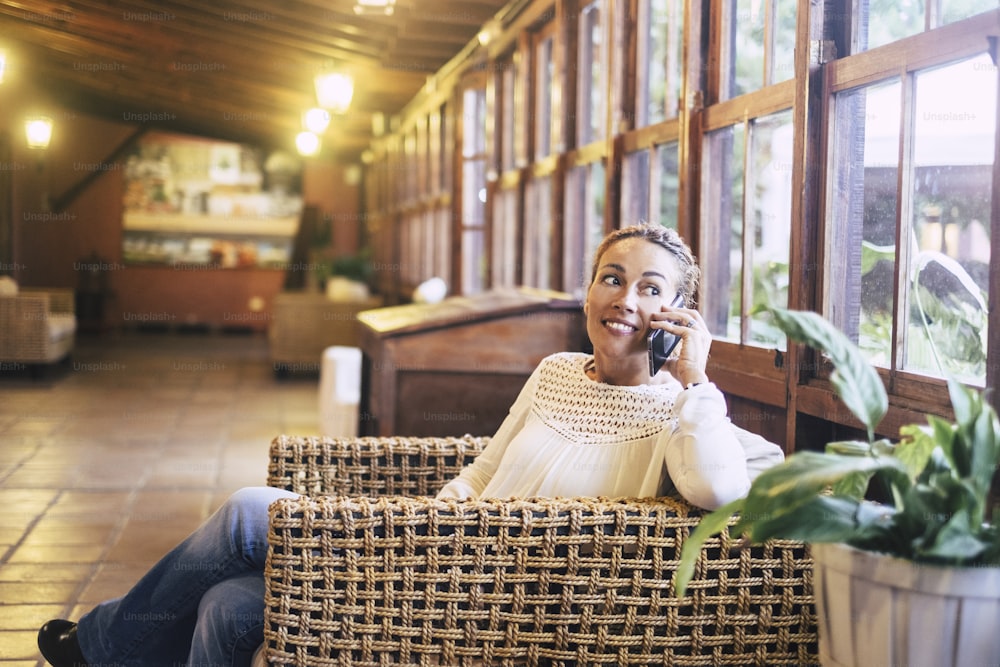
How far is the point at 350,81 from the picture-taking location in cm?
754

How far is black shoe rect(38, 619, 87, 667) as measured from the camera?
7.79 feet

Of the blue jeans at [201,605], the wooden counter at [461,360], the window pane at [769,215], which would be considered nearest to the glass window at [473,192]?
the wooden counter at [461,360]

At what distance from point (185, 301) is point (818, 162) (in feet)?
46.3

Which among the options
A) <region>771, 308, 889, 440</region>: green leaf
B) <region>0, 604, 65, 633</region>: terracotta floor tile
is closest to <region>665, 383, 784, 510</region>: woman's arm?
<region>771, 308, 889, 440</region>: green leaf

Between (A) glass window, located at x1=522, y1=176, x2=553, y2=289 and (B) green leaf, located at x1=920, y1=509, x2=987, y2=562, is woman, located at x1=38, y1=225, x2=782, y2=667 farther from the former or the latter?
(A) glass window, located at x1=522, y1=176, x2=553, y2=289

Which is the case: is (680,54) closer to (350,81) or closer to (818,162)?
(818,162)

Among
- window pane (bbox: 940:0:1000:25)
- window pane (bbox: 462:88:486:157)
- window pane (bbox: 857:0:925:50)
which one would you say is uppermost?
window pane (bbox: 462:88:486:157)

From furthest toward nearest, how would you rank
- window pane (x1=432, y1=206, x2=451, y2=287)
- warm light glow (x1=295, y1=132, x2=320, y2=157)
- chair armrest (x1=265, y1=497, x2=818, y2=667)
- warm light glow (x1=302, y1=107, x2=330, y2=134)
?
warm light glow (x1=295, y1=132, x2=320, y2=157) → warm light glow (x1=302, y1=107, x2=330, y2=134) → window pane (x1=432, y1=206, x2=451, y2=287) → chair armrest (x1=265, y1=497, x2=818, y2=667)

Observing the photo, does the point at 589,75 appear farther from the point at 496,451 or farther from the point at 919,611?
the point at 919,611

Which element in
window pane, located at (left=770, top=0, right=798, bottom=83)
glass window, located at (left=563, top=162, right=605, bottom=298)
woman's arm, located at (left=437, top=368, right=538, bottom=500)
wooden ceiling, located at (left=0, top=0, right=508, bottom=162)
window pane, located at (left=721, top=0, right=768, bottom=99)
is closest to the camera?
woman's arm, located at (left=437, top=368, right=538, bottom=500)

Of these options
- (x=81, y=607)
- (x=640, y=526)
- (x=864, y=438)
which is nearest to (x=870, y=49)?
(x=864, y=438)

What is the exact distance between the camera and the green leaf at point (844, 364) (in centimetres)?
139

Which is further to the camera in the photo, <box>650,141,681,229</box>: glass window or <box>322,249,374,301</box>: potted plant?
<box>322,249,374,301</box>: potted plant

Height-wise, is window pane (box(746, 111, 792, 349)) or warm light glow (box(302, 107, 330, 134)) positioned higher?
warm light glow (box(302, 107, 330, 134))
